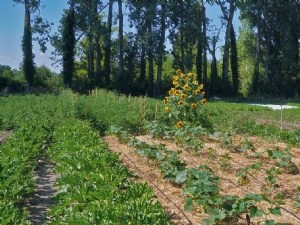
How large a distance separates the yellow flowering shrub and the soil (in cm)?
163

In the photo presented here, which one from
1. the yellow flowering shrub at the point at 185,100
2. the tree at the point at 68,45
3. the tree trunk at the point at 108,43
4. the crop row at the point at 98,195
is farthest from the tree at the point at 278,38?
the crop row at the point at 98,195

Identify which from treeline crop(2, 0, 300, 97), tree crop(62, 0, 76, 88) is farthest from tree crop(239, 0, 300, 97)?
tree crop(62, 0, 76, 88)

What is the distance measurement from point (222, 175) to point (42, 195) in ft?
8.77

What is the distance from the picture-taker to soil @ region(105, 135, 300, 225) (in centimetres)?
548

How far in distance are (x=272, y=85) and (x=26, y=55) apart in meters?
20.4

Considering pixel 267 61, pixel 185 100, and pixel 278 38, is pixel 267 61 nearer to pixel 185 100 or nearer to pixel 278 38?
pixel 278 38

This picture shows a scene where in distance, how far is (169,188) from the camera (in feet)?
22.0

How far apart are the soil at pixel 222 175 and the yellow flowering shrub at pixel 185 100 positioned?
5.36 ft

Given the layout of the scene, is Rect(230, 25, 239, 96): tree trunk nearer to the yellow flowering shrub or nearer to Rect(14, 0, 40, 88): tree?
Rect(14, 0, 40, 88): tree

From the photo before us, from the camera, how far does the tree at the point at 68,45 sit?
36.4m

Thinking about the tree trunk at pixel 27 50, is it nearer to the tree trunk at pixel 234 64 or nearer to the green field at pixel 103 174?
the tree trunk at pixel 234 64

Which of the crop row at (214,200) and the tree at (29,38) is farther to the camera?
the tree at (29,38)

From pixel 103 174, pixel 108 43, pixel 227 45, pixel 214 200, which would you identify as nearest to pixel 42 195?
pixel 103 174

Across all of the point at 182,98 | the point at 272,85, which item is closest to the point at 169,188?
the point at 182,98
